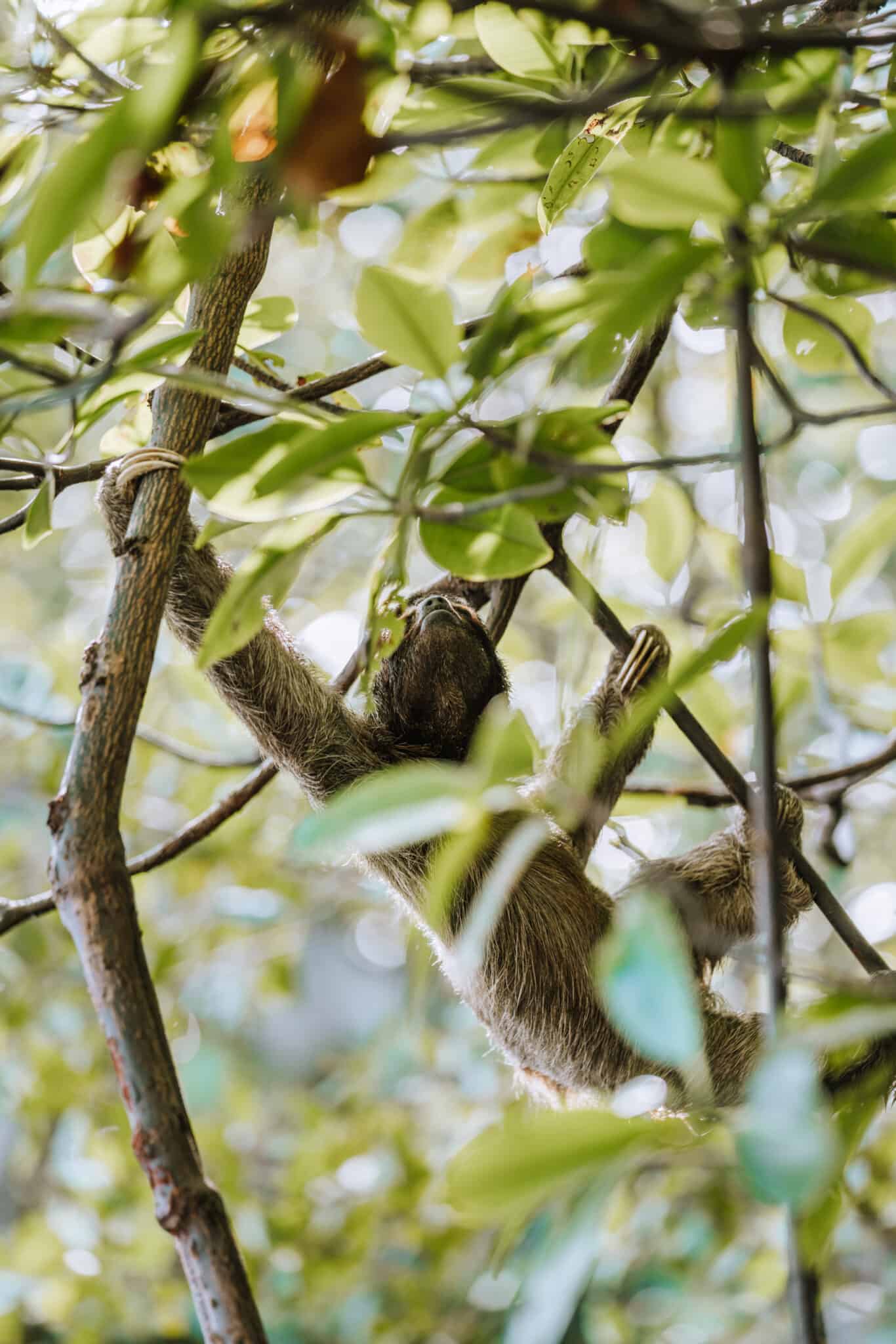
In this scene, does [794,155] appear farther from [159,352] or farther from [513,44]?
[159,352]

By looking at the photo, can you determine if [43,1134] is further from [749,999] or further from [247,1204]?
[749,999]

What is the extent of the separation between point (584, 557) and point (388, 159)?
0.63 meters

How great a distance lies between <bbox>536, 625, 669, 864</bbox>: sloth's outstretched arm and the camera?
229 cm

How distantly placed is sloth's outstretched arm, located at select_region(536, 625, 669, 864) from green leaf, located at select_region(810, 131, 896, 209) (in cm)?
165

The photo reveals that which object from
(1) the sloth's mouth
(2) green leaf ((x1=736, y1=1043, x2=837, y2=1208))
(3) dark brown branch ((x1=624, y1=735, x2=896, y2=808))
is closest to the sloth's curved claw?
(1) the sloth's mouth

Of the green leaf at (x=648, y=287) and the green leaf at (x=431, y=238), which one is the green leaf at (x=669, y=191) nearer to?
the green leaf at (x=648, y=287)

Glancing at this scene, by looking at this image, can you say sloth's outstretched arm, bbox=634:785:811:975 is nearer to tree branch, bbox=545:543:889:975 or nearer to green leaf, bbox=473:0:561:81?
tree branch, bbox=545:543:889:975

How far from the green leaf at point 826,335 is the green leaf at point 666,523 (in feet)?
1.35

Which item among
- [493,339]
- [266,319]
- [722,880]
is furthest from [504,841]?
[493,339]

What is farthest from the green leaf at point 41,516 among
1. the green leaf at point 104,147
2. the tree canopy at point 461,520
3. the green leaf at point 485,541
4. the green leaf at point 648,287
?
the green leaf at point 648,287

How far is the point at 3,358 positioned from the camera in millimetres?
793

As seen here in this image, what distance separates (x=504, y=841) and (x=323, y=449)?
5.07 ft

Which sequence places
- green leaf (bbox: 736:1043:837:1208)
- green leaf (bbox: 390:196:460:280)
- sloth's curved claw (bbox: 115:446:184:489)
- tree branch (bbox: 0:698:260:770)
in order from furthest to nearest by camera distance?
tree branch (bbox: 0:698:260:770) < green leaf (bbox: 390:196:460:280) < sloth's curved claw (bbox: 115:446:184:489) < green leaf (bbox: 736:1043:837:1208)

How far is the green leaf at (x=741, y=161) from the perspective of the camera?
656mm
